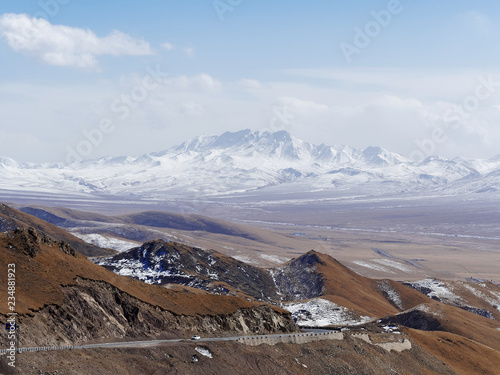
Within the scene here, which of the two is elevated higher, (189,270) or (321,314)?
(189,270)

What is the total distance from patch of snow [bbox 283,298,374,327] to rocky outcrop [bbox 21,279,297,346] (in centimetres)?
2989

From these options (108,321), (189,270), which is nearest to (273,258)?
(189,270)

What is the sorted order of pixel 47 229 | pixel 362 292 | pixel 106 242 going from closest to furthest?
pixel 362 292
pixel 47 229
pixel 106 242

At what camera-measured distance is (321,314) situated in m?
89.0

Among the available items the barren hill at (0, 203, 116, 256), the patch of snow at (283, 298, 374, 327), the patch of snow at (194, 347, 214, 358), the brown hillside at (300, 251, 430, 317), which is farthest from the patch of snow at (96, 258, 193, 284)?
the patch of snow at (194, 347, 214, 358)

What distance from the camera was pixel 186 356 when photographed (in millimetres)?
43406

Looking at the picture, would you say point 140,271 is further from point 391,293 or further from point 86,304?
point 86,304

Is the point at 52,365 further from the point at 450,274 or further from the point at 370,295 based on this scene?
the point at 450,274

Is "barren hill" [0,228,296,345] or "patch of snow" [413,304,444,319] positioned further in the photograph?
"patch of snow" [413,304,444,319]

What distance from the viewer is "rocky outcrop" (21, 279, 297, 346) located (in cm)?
3997

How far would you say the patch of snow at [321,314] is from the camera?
86125 mm

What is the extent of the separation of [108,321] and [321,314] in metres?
49.0

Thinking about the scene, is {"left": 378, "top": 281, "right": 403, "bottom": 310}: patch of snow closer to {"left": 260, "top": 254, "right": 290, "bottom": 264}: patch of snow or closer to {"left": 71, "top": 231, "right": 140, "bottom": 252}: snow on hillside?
{"left": 260, "top": 254, "right": 290, "bottom": 264}: patch of snow

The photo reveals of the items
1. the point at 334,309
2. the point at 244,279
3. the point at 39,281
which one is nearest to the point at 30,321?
the point at 39,281
